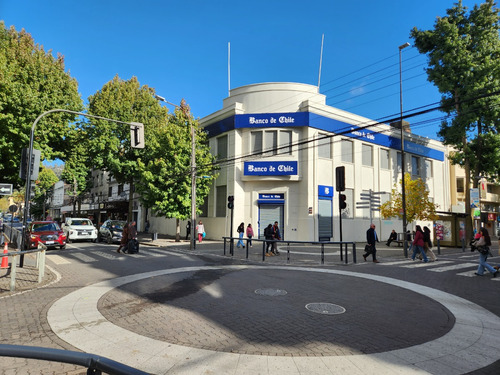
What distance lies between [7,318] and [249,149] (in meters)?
21.2

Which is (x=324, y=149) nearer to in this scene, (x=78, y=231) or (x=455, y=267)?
(x=455, y=267)

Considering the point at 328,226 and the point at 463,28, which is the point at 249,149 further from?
the point at 463,28

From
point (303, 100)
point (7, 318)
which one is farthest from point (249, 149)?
point (7, 318)

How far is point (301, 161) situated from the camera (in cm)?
2497

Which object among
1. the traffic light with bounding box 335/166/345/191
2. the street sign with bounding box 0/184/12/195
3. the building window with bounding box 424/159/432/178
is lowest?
the street sign with bounding box 0/184/12/195

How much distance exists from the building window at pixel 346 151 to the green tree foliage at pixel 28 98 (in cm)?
2154

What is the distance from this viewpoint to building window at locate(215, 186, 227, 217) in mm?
26594

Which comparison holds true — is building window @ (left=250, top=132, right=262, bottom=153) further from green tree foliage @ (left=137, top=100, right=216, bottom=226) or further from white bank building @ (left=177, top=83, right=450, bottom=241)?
green tree foliage @ (left=137, top=100, right=216, bottom=226)

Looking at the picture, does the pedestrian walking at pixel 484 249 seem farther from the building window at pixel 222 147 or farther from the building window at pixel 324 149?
the building window at pixel 222 147

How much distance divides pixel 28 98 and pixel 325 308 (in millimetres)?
20708

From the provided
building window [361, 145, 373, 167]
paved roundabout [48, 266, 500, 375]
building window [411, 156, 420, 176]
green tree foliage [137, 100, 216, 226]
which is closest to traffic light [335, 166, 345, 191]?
paved roundabout [48, 266, 500, 375]

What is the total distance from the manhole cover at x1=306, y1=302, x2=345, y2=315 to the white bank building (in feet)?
57.7

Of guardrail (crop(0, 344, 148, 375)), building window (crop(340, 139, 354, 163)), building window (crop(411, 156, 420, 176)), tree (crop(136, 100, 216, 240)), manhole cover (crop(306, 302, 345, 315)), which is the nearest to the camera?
guardrail (crop(0, 344, 148, 375))

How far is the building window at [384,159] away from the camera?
100 ft
